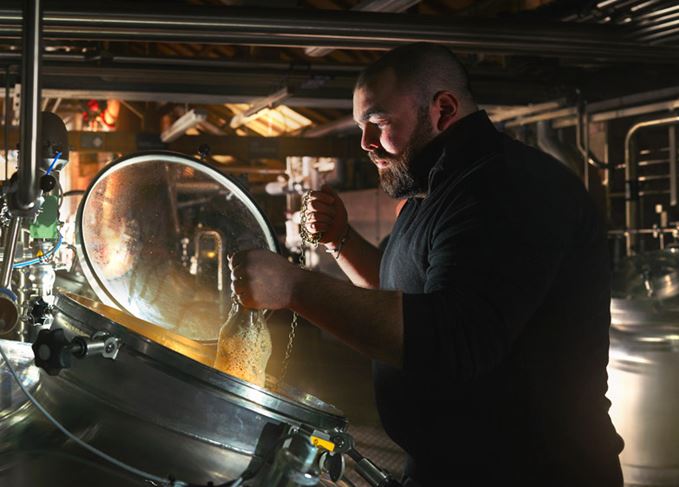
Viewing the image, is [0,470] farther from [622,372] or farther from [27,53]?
[622,372]

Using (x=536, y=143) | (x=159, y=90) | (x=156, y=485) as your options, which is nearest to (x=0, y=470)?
(x=156, y=485)

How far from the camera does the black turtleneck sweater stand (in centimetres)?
94

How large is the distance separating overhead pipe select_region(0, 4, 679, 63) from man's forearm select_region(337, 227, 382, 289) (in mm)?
879

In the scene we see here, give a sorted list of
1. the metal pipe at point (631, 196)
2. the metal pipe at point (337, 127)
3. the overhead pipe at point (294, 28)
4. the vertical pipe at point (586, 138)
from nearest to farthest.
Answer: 1. the overhead pipe at point (294, 28)
2. the vertical pipe at point (586, 138)
3. the metal pipe at point (631, 196)
4. the metal pipe at point (337, 127)

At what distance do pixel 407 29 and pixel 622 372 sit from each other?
1.72 metres

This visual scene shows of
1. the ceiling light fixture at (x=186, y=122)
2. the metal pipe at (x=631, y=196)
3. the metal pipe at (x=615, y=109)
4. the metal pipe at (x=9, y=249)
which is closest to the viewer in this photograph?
the metal pipe at (x=9, y=249)

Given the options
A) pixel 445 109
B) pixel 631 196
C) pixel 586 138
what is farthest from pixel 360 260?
pixel 631 196

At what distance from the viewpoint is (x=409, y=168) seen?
1.29m

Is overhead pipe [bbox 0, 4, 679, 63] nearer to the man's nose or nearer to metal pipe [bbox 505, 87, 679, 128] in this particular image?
the man's nose

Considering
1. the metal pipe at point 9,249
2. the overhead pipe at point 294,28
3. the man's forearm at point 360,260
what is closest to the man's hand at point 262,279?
the metal pipe at point 9,249

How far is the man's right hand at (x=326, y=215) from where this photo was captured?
1492 mm

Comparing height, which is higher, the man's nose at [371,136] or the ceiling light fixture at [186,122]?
the ceiling light fixture at [186,122]

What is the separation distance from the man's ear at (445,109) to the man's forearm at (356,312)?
42 cm

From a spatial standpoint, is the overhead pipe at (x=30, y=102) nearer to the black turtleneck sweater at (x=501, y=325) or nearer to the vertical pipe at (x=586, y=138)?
the black turtleneck sweater at (x=501, y=325)
